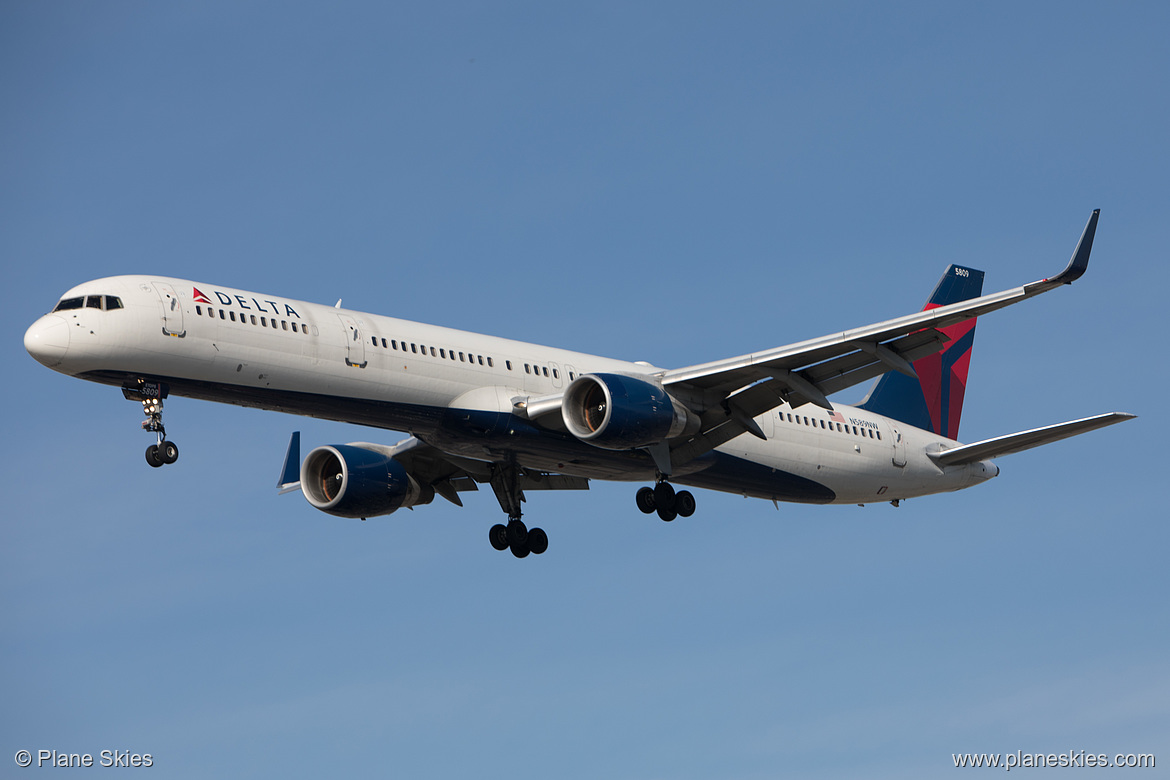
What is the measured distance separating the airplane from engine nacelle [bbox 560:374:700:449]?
0.05 metres

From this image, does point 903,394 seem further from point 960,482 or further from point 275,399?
point 275,399

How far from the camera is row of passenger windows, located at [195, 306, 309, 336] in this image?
31000mm

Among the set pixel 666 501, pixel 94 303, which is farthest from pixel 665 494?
pixel 94 303

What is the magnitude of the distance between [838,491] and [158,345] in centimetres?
2092

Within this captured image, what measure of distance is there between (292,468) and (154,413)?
442 inches

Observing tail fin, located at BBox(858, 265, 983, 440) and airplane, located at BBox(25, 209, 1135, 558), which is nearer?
airplane, located at BBox(25, 209, 1135, 558)

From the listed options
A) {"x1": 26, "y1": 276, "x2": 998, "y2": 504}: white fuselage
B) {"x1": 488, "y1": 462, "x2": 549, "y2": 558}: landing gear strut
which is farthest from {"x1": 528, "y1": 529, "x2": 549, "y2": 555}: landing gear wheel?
{"x1": 26, "y1": 276, "x2": 998, "y2": 504}: white fuselage

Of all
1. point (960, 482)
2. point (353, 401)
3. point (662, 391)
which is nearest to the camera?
point (353, 401)

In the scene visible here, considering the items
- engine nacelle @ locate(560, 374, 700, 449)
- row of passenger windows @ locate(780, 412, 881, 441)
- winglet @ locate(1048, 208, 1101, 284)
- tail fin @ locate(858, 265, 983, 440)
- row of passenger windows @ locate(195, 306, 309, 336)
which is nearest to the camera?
winglet @ locate(1048, 208, 1101, 284)

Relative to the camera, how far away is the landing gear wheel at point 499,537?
40.3 metres

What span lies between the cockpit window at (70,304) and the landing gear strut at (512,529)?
13317 millimetres

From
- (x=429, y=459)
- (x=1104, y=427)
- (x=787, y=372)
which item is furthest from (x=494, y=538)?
(x=1104, y=427)

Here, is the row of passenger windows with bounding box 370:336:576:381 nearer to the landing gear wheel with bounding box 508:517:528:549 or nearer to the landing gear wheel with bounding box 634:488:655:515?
the landing gear wheel with bounding box 634:488:655:515

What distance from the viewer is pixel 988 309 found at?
30.1 m
